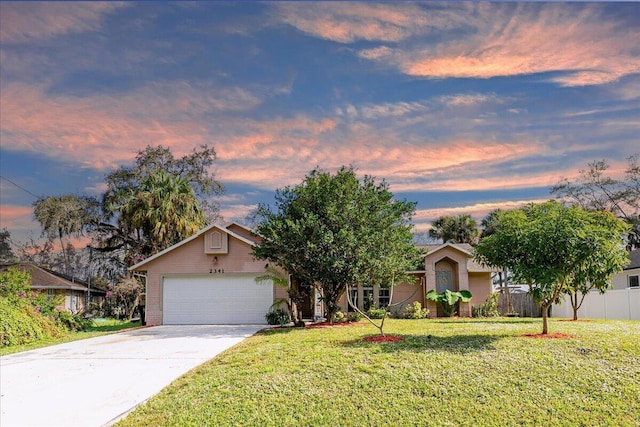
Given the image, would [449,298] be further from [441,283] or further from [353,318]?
[353,318]

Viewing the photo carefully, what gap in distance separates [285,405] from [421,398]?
2.16m

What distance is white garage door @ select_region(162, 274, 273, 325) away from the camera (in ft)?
71.9

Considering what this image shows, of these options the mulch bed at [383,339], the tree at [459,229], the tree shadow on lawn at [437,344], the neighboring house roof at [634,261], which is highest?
the tree at [459,229]

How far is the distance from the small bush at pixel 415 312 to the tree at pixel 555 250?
11721 mm

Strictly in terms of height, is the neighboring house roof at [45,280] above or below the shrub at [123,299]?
above

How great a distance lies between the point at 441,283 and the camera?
24.8m

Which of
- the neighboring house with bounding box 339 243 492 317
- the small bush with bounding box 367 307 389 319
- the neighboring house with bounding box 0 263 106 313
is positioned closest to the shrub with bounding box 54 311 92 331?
the neighboring house with bounding box 0 263 106 313

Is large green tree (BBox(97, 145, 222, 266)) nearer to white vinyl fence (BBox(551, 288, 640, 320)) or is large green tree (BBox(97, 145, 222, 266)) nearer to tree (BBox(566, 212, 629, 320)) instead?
white vinyl fence (BBox(551, 288, 640, 320))

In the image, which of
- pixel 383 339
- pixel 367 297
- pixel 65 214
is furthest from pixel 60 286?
pixel 383 339

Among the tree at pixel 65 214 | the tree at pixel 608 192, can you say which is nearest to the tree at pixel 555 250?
the tree at pixel 608 192

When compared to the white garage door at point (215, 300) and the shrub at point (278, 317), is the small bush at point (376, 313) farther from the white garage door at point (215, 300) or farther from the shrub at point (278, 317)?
the white garage door at point (215, 300)

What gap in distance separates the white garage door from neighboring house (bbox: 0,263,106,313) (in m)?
8.96

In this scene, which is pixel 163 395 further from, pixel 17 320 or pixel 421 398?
pixel 17 320

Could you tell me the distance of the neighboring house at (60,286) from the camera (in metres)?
29.1
